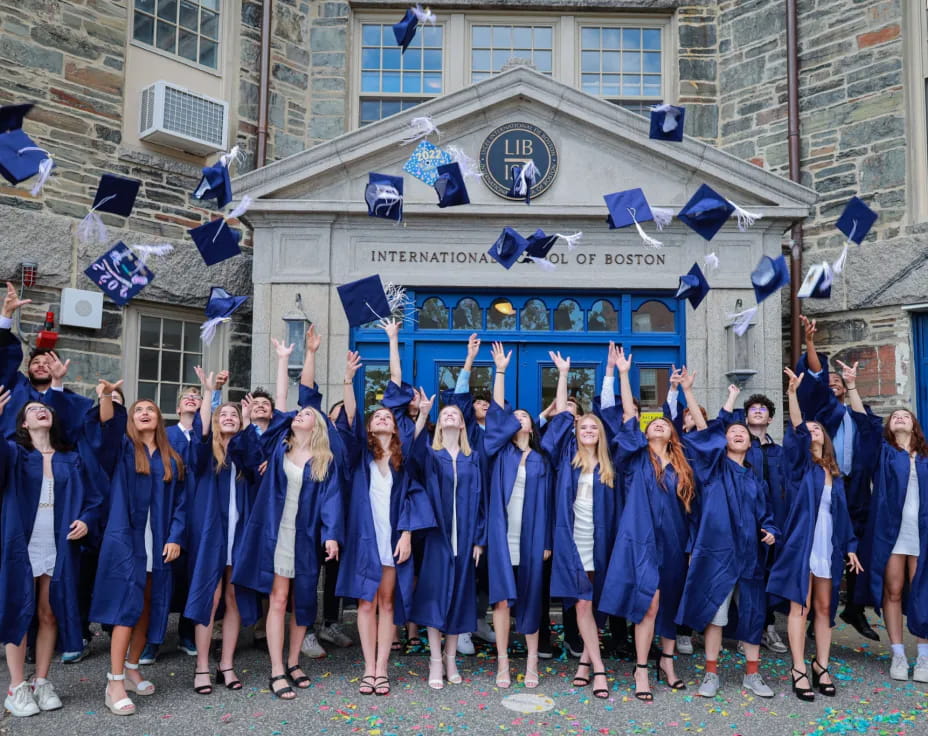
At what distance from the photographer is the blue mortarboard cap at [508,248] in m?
7.52

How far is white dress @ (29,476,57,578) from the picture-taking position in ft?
15.9

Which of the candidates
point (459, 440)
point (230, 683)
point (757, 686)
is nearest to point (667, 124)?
point (459, 440)

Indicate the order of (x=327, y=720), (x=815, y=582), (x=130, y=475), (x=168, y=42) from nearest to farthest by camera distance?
(x=327, y=720) → (x=130, y=475) → (x=815, y=582) → (x=168, y=42)

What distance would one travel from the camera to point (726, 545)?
17.4 ft

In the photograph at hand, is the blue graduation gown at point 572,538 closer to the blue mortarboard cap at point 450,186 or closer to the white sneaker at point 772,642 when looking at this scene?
the white sneaker at point 772,642

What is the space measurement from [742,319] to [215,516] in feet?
16.9

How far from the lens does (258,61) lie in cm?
1023

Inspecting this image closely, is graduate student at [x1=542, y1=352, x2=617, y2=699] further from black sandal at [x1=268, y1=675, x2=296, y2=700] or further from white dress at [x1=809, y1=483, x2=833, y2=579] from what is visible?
black sandal at [x1=268, y1=675, x2=296, y2=700]

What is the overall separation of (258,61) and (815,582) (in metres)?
8.10

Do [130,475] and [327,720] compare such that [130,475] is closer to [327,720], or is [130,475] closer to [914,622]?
[327,720]

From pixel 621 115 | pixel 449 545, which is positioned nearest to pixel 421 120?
pixel 621 115

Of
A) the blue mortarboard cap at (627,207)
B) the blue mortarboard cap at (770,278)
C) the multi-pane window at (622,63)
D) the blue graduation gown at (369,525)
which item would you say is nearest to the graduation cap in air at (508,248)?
the blue mortarboard cap at (627,207)

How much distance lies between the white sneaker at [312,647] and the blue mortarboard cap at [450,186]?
3.55 m

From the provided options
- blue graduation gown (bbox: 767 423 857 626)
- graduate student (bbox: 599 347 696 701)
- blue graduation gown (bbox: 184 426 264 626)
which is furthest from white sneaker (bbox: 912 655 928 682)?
blue graduation gown (bbox: 184 426 264 626)
